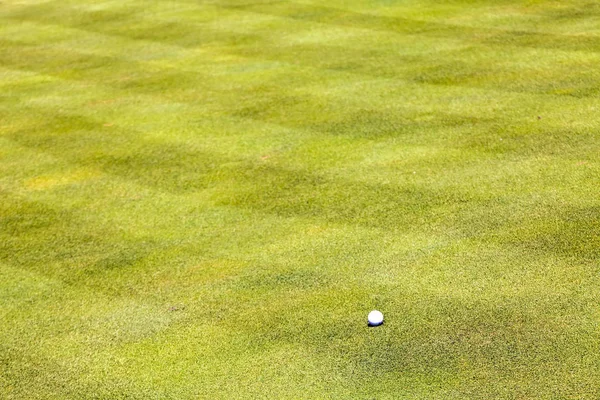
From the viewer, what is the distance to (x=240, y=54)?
14945 millimetres

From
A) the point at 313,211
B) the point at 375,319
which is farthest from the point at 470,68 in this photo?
the point at 375,319

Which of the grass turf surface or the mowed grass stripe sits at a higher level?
the mowed grass stripe

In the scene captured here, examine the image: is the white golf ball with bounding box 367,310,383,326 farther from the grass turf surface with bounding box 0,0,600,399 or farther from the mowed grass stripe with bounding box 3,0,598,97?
the mowed grass stripe with bounding box 3,0,598,97

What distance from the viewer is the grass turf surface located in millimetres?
7051

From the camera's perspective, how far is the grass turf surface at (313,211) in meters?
7.05

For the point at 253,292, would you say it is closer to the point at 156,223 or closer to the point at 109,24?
the point at 156,223

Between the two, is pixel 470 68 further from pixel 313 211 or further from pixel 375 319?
pixel 375 319

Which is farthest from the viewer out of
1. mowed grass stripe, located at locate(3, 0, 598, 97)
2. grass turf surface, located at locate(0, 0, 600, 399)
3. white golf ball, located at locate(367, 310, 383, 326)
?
mowed grass stripe, located at locate(3, 0, 598, 97)

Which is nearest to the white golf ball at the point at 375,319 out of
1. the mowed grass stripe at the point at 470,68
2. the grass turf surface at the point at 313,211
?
the grass turf surface at the point at 313,211

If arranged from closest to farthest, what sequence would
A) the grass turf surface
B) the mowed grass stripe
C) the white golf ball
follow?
1. the grass turf surface
2. the white golf ball
3. the mowed grass stripe

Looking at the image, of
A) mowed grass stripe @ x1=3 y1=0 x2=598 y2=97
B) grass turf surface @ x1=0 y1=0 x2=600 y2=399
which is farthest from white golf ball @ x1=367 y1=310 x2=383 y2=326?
mowed grass stripe @ x1=3 y1=0 x2=598 y2=97

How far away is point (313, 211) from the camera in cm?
949

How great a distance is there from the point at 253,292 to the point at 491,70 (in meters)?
6.48

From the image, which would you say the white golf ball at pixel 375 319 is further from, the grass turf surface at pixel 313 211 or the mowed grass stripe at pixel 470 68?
the mowed grass stripe at pixel 470 68
